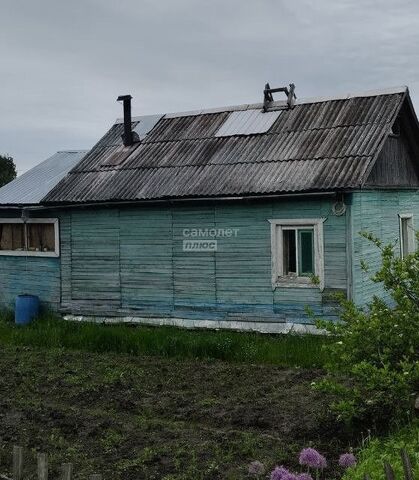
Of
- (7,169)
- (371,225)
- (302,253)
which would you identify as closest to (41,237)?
(302,253)

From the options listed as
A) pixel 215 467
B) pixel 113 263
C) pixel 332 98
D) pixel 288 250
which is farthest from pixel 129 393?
pixel 332 98

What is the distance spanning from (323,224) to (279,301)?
1.58 m

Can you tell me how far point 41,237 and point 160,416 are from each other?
8.91 metres

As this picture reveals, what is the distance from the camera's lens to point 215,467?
6.07 metres

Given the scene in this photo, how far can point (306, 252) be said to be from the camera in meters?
12.8

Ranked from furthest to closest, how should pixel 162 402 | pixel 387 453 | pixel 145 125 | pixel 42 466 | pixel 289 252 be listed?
pixel 145 125 → pixel 289 252 → pixel 162 402 → pixel 387 453 → pixel 42 466

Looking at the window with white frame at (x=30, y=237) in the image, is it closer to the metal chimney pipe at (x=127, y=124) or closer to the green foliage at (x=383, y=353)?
the metal chimney pipe at (x=127, y=124)

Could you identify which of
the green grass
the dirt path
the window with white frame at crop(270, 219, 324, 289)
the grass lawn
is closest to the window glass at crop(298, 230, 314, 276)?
the window with white frame at crop(270, 219, 324, 289)

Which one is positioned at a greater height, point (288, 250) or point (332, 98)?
point (332, 98)

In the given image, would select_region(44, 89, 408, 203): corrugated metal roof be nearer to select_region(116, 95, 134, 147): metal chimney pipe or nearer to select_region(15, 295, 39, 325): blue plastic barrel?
select_region(116, 95, 134, 147): metal chimney pipe

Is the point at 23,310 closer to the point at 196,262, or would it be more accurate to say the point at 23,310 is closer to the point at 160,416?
the point at 196,262

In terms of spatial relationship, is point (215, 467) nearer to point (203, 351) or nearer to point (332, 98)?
point (203, 351)

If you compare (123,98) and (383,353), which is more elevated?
(123,98)

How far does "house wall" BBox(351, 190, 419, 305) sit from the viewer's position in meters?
12.5
